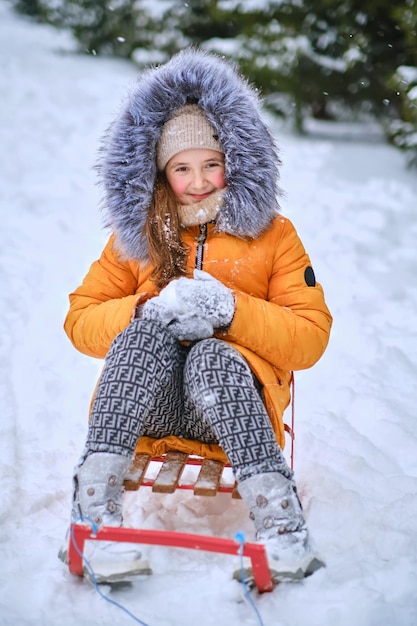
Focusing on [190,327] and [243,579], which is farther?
[190,327]

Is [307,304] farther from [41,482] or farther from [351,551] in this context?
[41,482]

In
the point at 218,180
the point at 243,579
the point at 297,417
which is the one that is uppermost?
the point at 218,180

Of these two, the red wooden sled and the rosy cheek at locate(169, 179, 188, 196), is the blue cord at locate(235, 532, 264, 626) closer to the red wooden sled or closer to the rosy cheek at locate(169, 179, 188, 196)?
the red wooden sled

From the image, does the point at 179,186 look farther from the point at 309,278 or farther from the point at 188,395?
the point at 188,395

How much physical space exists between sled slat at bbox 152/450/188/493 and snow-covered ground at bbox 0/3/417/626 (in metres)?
0.20

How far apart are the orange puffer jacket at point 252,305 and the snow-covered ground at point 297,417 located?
16.3 inches

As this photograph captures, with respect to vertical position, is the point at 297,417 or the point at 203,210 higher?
the point at 203,210

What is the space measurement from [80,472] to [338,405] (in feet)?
5.25

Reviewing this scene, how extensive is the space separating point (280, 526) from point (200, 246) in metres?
1.06

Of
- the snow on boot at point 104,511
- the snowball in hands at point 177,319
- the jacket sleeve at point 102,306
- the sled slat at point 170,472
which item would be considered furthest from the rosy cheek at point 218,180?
the snow on boot at point 104,511

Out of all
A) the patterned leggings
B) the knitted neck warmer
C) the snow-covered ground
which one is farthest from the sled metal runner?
the knitted neck warmer

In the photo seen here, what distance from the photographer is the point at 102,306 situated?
2.49m

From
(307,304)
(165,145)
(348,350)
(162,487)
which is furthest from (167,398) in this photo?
(348,350)

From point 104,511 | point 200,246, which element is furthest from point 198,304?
point 104,511
